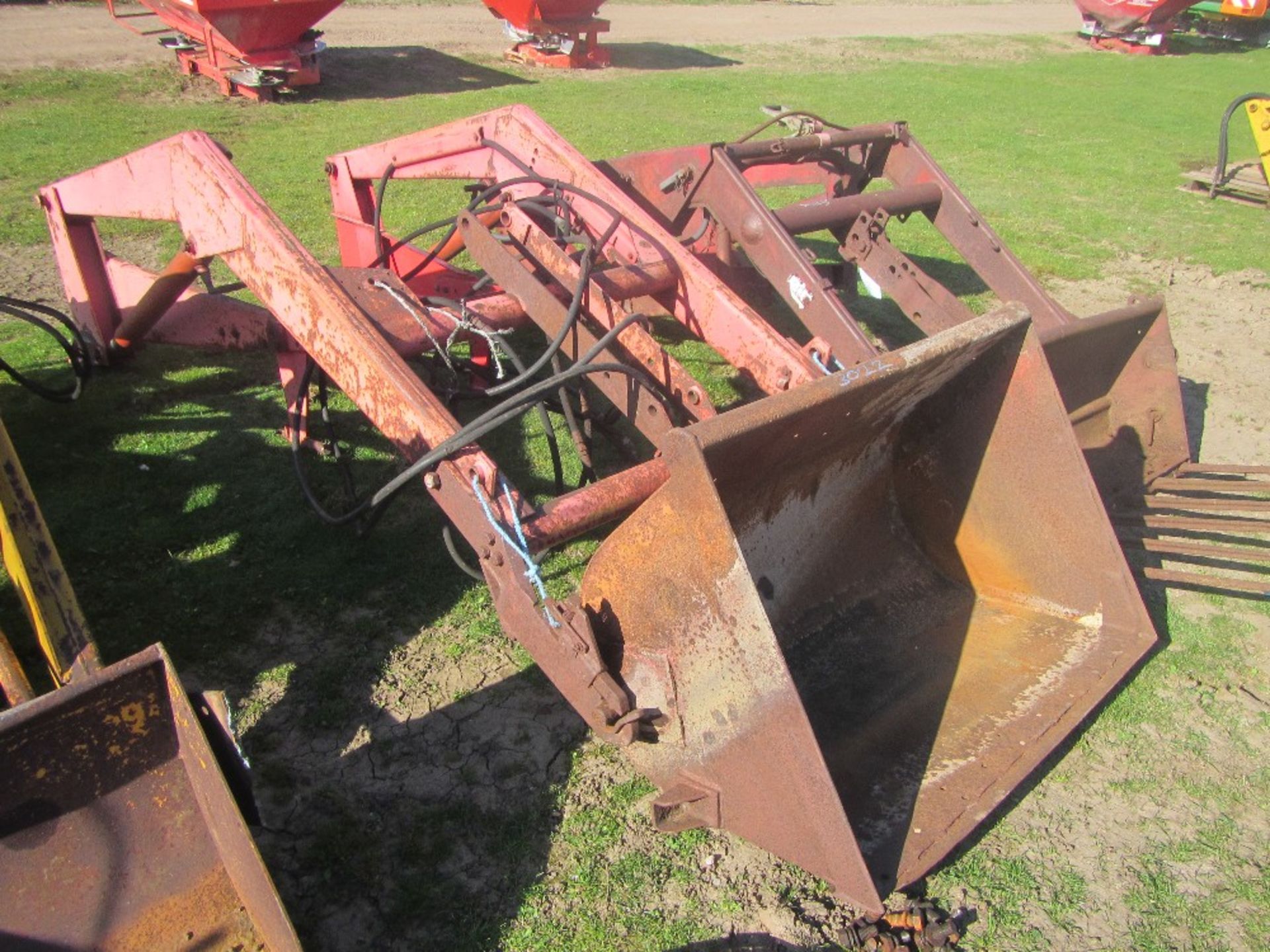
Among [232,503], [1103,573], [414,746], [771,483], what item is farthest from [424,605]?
[1103,573]

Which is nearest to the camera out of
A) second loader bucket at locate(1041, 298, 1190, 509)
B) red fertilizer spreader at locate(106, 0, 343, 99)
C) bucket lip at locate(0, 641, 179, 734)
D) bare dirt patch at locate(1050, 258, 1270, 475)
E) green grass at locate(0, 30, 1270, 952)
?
bucket lip at locate(0, 641, 179, 734)

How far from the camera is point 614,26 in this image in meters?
17.1

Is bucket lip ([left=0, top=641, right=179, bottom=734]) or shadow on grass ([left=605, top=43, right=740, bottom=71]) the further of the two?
shadow on grass ([left=605, top=43, right=740, bottom=71])

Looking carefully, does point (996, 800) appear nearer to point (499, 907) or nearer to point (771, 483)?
point (771, 483)

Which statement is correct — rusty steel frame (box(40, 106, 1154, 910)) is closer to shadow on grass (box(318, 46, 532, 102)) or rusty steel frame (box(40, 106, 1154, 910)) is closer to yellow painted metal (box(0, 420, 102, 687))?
yellow painted metal (box(0, 420, 102, 687))

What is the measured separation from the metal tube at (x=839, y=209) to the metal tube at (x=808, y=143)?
252 millimetres

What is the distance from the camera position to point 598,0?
46.8 ft

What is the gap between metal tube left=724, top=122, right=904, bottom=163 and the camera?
443cm

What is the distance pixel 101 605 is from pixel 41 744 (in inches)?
50.6

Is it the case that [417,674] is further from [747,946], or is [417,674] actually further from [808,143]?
[808,143]

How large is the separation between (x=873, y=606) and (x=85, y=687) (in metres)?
2.27

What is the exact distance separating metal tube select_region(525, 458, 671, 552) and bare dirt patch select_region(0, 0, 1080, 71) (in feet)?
37.9

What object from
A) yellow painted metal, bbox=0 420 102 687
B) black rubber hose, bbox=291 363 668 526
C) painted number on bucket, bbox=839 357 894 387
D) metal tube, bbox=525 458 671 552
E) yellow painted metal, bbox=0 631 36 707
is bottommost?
yellow painted metal, bbox=0 631 36 707

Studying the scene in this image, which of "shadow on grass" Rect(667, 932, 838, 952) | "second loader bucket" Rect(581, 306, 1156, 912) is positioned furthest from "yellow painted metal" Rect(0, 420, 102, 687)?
"shadow on grass" Rect(667, 932, 838, 952)
